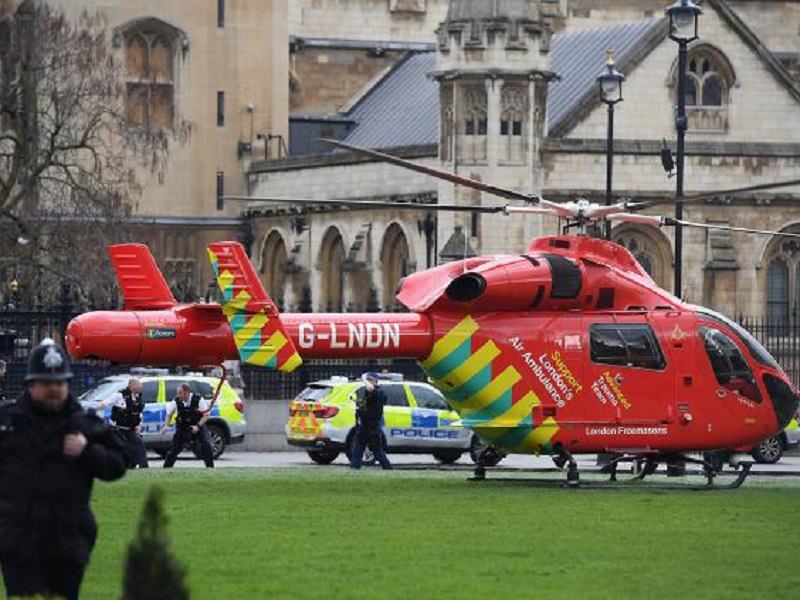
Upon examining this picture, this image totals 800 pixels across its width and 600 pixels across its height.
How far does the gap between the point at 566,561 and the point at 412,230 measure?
55145 millimetres

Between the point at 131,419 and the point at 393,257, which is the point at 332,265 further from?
the point at 131,419

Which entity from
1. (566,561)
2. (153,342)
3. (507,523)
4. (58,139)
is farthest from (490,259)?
(58,139)

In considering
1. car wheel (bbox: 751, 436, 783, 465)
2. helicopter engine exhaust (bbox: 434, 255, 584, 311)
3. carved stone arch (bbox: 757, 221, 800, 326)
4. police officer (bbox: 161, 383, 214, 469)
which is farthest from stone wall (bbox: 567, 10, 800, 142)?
helicopter engine exhaust (bbox: 434, 255, 584, 311)

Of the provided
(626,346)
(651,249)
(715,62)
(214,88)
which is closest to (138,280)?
(626,346)

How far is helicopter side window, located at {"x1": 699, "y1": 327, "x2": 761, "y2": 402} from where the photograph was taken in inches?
1380

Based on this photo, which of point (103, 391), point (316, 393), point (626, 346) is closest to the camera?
point (626, 346)

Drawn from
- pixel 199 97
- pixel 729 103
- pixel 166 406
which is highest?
pixel 199 97

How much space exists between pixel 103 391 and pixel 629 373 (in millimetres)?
15479

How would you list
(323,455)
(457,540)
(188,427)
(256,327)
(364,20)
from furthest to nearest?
(364,20)
(323,455)
(188,427)
(256,327)
(457,540)

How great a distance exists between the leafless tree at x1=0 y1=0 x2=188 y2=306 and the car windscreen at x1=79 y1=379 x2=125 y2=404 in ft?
39.7

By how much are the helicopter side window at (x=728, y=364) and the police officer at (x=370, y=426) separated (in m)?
9.14

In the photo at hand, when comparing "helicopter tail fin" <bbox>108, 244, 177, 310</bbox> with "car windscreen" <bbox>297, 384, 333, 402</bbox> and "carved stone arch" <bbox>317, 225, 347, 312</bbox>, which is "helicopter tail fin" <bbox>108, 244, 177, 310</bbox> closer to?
"car windscreen" <bbox>297, 384, 333, 402</bbox>

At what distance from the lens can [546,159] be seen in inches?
3019

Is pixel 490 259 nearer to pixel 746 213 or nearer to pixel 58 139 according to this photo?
pixel 58 139
